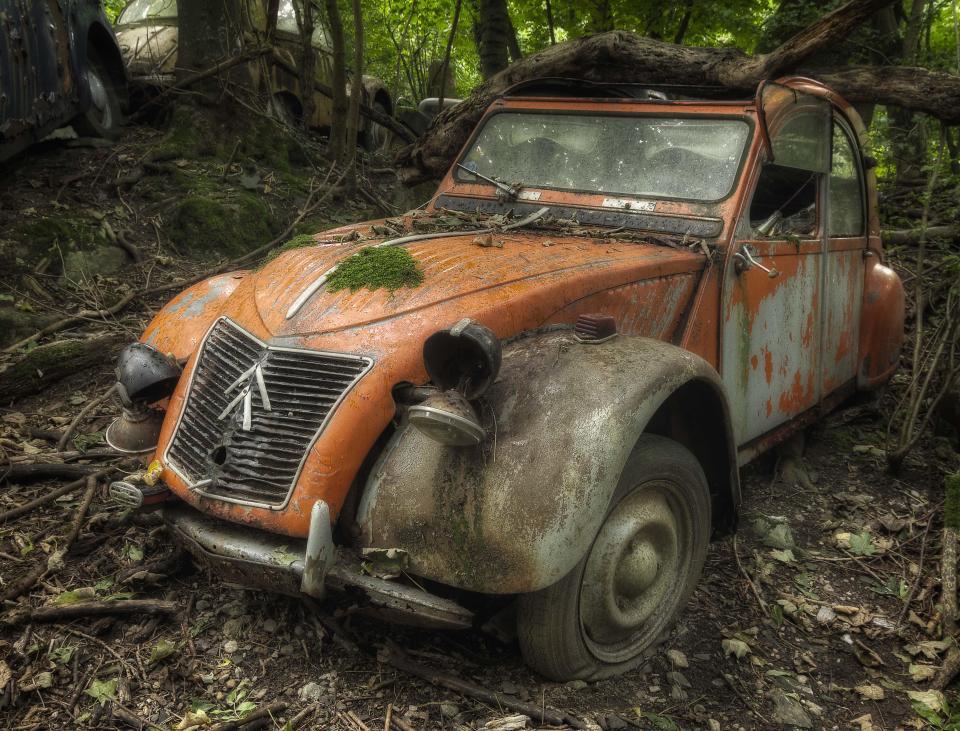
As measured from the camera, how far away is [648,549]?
268cm

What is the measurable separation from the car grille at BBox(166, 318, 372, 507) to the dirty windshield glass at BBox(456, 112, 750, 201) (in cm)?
178

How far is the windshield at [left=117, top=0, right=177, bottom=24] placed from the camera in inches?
363

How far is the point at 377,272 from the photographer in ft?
9.08

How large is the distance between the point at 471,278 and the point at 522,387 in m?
0.51

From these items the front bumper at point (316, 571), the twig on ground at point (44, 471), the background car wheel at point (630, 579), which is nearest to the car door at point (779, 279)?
the background car wheel at point (630, 579)

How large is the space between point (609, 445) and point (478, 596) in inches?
25.9

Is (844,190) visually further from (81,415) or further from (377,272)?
(81,415)

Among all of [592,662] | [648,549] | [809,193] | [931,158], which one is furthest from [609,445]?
[931,158]

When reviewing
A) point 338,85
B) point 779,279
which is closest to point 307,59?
point 338,85

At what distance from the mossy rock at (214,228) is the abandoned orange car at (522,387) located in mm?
2843

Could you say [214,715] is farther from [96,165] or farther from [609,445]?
[96,165]

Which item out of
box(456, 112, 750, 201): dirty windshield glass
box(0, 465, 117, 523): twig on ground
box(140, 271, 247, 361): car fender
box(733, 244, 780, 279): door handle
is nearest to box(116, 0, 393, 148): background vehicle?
box(456, 112, 750, 201): dirty windshield glass

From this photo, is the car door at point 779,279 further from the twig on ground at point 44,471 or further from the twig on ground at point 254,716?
the twig on ground at point 44,471

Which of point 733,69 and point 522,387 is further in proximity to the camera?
point 733,69
